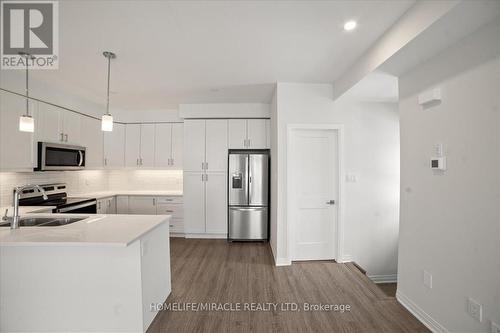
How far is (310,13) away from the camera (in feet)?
5.86

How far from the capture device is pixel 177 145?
473cm

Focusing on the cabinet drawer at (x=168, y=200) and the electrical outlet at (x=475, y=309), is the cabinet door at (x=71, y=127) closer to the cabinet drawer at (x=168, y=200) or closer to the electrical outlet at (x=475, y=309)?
the cabinet drawer at (x=168, y=200)

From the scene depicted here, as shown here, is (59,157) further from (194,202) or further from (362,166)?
(362,166)

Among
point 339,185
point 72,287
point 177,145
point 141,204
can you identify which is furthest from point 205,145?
point 72,287

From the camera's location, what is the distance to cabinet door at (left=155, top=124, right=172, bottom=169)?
15.5ft

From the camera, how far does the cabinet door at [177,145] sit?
186 inches

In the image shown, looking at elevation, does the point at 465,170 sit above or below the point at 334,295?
above

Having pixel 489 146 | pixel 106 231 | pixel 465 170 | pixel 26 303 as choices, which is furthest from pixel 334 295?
pixel 26 303

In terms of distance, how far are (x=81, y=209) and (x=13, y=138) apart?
132 cm

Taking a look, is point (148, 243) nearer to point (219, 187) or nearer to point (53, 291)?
point (53, 291)

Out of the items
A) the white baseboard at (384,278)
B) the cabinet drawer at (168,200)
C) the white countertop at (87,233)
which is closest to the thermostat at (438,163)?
the white baseboard at (384,278)

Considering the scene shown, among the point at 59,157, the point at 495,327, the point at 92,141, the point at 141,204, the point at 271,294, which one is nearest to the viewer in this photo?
the point at 495,327

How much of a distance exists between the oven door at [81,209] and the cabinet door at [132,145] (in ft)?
3.72

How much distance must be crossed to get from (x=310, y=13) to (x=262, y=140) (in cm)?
268
